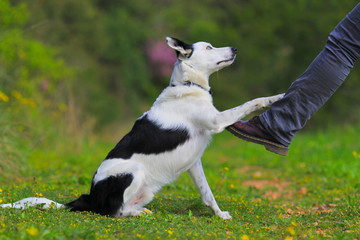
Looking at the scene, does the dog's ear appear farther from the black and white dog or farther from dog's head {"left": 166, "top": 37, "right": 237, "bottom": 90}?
the black and white dog

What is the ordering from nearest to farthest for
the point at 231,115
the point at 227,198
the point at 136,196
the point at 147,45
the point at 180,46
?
the point at 231,115
the point at 136,196
the point at 180,46
the point at 227,198
the point at 147,45

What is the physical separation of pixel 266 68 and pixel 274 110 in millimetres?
18058

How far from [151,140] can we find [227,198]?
1.79 metres

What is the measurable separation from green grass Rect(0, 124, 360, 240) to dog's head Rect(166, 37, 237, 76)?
1517 millimetres

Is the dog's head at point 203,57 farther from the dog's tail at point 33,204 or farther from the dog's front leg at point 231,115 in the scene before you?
the dog's tail at point 33,204

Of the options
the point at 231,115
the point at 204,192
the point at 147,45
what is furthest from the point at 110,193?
the point at 147,45

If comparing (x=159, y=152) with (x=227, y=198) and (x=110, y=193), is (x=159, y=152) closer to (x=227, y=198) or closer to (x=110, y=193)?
(x=110, y=193)

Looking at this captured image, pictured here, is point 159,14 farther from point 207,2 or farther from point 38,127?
point 38,127

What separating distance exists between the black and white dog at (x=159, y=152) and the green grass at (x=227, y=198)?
23 cm

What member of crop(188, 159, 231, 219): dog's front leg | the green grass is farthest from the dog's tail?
crop(188, 159, 231, 219): dog's front leg

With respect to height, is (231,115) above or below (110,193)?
above

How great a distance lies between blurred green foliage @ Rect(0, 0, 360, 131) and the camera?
1617cm

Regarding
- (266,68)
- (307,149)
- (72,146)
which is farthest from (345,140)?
(266,68)

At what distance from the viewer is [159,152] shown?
4.41 metres
